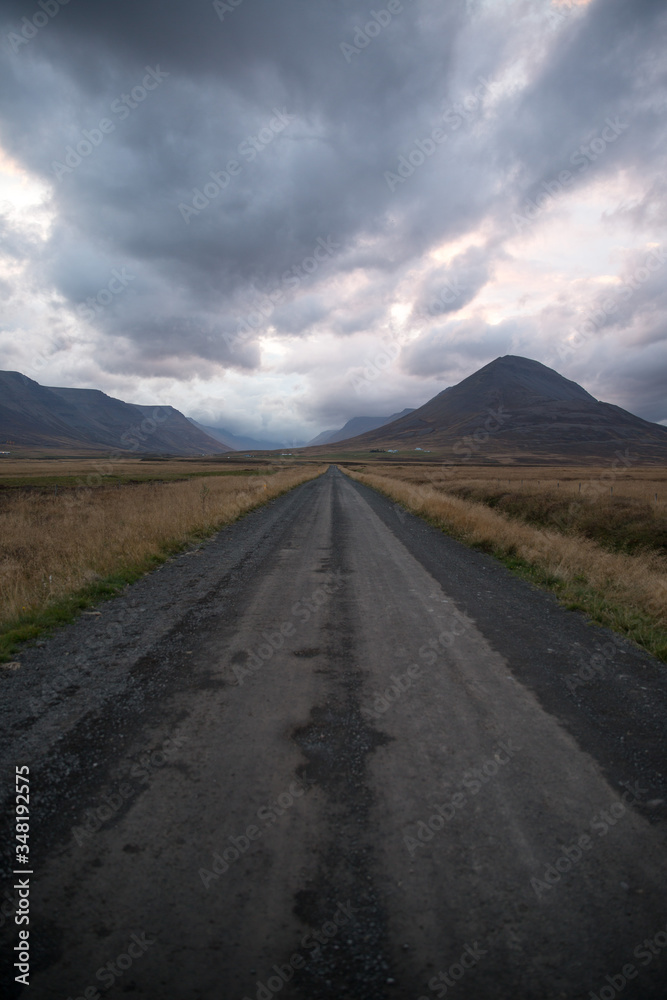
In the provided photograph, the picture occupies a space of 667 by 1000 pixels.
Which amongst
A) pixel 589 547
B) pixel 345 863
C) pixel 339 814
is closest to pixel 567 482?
pixel 589 547

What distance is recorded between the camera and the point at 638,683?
495cm

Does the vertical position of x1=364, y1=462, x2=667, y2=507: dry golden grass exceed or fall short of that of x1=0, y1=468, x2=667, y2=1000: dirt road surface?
it exceeds it

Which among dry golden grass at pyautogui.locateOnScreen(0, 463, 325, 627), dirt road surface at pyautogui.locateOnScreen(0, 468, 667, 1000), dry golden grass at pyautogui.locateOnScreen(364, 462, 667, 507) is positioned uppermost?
dry golden grass at pyautogui.locateOnScreen(364, 462, 667, 507)

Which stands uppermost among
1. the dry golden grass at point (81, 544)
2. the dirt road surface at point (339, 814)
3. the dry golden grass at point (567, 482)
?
the dry golden grass at point (567, 482)

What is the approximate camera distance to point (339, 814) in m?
2.94

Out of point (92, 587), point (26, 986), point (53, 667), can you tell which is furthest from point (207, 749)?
point (92, 587)

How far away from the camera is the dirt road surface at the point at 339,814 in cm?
209

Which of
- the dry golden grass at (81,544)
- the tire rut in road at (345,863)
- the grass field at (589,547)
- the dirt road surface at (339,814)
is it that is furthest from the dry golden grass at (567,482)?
the tire rut in road at (345,863)

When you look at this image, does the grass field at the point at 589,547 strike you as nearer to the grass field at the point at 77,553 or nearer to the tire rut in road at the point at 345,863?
the tire rut in road at the point at 345,863

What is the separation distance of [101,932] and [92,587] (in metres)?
6.78

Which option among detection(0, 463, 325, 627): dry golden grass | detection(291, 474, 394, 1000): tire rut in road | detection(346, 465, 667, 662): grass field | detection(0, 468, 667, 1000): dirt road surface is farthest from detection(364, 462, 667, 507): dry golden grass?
detection(291, 474, 394, 1000): tire rut in road

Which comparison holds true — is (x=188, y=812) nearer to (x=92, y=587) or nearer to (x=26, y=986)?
(x=26, y=986)

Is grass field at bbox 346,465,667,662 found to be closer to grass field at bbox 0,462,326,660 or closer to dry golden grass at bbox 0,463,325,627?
grass field at bbox 0,462,326,660

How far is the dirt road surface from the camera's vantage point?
6.85 feet
